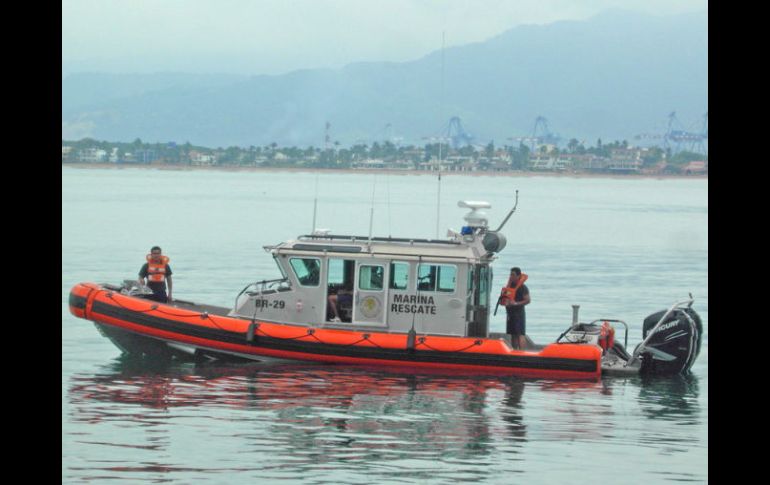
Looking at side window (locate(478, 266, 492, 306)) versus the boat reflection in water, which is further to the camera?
side window (locate(478, 266, 492, 306))

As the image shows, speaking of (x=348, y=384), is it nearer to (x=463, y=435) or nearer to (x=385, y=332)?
(x=385, y=332)

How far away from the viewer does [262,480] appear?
11.4 m

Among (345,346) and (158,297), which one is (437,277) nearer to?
(345,346)

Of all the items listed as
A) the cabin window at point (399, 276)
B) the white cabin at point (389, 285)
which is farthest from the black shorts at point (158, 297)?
the cabin window at point (399, 276)

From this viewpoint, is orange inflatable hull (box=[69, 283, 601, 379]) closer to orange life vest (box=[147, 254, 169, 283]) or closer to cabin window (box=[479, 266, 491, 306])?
cabin window (box=[479, 266, 491, 306])

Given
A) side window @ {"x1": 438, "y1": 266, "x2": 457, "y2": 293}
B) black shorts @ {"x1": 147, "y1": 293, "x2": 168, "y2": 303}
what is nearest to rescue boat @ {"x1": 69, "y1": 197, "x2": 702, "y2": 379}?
side window @ {"x1": 438, "y1": 266, "x2": 457, "y2": 293}

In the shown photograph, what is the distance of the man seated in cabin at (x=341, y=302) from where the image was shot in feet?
56.4

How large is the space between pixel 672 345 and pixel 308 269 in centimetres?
520

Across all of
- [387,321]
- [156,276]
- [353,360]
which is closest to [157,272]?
[156,276]

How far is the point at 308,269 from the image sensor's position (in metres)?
17.1

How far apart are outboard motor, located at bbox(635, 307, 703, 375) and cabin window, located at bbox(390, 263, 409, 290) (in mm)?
3499

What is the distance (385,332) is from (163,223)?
161 ft

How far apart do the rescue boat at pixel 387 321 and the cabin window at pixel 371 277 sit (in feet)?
0.05

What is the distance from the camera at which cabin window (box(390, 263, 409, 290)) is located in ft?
55.5
